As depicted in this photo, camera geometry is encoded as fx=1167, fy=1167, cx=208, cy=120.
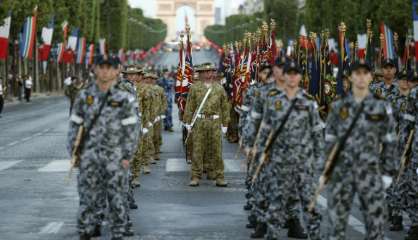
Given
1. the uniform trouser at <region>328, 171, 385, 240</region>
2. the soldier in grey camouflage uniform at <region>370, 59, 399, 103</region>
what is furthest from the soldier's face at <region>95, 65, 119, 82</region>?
the soldier in grey camouflage uniform at <region>370, 59, 399, 103</region>

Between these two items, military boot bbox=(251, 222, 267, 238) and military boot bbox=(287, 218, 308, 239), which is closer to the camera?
military boot bbox=(287, 218, 308, 239)

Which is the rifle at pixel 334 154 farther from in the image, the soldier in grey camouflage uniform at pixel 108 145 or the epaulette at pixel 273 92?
the soldier in grey camouflage uniform at pixel 108 145

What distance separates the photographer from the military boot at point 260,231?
12352 millimetres

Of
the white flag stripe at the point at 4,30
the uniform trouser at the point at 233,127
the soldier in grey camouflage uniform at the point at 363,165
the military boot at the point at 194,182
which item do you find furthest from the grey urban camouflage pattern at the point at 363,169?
the white flag stripe at the point at 4,30

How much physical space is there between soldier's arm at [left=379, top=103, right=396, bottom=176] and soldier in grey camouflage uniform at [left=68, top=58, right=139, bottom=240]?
230 centimetres

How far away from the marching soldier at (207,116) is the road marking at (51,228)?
4742mm

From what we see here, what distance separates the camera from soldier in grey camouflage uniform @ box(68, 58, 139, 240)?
34.6ft

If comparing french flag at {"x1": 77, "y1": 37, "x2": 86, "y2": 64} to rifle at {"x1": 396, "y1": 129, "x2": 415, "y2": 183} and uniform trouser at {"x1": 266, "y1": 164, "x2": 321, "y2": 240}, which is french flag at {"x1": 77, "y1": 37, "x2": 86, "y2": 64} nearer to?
rifle at {"x1": 396, "y1": 129, "x2": 415, "y2": 183}

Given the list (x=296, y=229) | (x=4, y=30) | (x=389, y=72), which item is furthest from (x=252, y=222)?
(x=4, y=30)

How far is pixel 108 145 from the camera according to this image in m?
10.5

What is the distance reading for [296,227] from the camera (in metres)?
12.3

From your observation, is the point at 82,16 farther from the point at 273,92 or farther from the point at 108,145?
the point at 108,145

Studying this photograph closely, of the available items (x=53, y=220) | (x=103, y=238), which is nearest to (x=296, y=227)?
(x=103, y=238)

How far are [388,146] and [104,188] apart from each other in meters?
2.63
